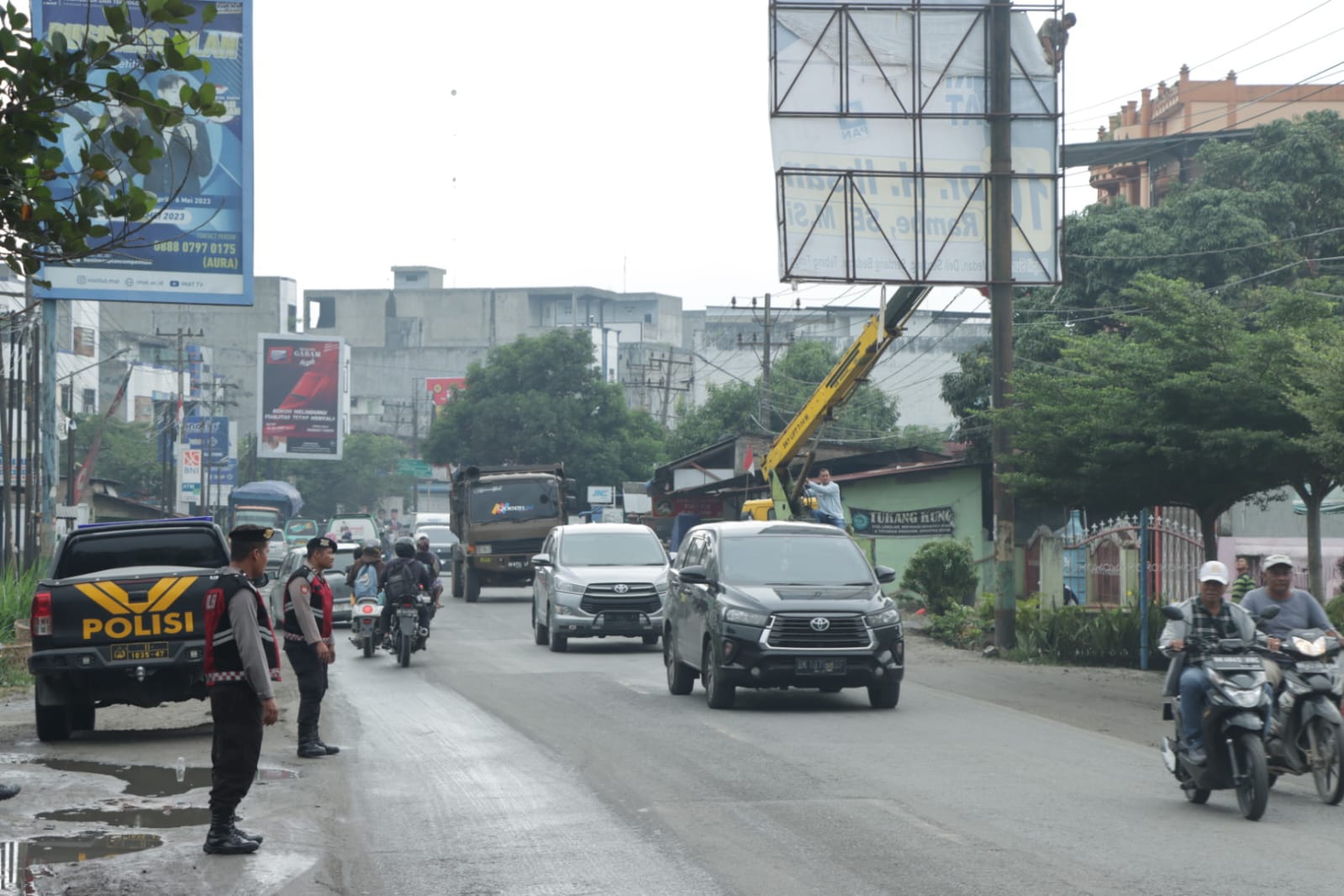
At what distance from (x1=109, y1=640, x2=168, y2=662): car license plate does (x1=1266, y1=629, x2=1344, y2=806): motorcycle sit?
28.3ft

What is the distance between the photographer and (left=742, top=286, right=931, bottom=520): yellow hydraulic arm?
27500mm

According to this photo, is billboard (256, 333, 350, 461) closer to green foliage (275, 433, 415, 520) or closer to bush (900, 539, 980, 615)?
green foliage (275, 433, 415, 520)

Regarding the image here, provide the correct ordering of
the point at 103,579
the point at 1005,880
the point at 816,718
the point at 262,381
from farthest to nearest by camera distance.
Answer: the point at 262,381, the point at 816,718, the point at 103,579, the point at 1005,880

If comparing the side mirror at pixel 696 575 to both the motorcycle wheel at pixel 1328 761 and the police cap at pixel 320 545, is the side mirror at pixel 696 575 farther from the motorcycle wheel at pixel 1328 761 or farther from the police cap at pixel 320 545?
the motorcycle wheel at pixel 1328 761

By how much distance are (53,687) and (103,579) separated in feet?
3.55

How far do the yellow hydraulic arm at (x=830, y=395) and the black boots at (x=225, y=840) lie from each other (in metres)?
19.1

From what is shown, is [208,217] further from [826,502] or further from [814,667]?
[814,667]

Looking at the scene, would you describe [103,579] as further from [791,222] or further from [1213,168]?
[1213,168]

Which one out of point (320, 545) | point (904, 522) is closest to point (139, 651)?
point (320, 545)

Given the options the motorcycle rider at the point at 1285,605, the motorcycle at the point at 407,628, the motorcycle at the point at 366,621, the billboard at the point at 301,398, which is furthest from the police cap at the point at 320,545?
the billboard at the point at 301,398

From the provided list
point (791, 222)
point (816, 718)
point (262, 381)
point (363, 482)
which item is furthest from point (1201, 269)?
point (363, 482)

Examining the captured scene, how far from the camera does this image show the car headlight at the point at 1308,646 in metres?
10.7

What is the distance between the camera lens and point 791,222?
25625mm

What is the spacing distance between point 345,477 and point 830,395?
80825 mm
